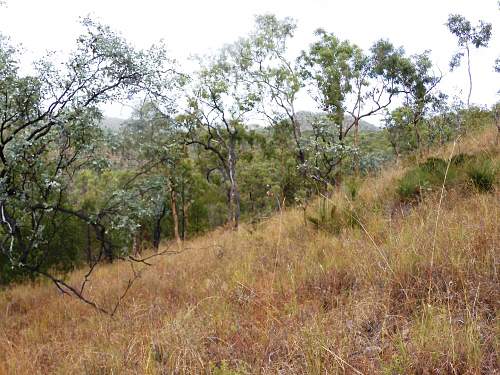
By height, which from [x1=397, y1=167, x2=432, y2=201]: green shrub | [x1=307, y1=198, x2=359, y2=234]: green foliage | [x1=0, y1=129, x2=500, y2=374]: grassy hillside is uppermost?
[x1=397, y1=167, x2=432, y2=201]: green shrub

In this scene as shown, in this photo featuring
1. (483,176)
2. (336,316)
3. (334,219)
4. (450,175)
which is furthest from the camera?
(334,219)

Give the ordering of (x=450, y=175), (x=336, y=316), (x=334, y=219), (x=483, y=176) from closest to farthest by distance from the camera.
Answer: (x=336, y=316)
(x=483, y=176)
(x=450, y=175)
(x=334, y=219)

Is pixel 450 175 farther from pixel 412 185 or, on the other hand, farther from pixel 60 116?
pixel 60 116

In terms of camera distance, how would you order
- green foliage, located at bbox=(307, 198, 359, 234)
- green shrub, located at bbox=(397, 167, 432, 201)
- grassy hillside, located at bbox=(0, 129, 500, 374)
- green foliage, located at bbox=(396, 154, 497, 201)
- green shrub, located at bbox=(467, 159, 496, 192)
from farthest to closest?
green shrub, located at bbox=(397, 167, 432, 201) < green foliage, located at bbox=(307, 198, 359, 234) < green foliage, located at bbox=(396, 154, 497, 201) < green shrub, located at bbox=(467, 159, 496, 192) < grassy hillside, located at bbox=(0, 129, 500, 374)

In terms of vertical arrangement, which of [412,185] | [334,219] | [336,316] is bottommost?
[336,316]

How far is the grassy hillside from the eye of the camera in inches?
73.4

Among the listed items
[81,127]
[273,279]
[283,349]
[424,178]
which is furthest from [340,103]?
[283,349]

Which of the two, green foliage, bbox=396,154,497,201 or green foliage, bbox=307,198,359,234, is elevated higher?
green foliage, bbox=396,154,497,201

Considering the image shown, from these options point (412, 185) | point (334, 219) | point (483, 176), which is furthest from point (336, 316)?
point (412, 185)

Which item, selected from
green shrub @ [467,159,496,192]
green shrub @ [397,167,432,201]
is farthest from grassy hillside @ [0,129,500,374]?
green shrub @ [397,167,432,201]

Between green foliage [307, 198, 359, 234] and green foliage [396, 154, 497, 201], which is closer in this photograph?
green foliage [396, 154, 497, 201]

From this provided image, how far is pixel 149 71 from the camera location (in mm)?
5730

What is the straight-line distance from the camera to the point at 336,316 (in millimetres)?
2457

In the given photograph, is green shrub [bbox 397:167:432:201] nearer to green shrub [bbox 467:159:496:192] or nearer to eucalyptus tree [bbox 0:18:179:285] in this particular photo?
green shrub [bbox 467:159:496:192]
